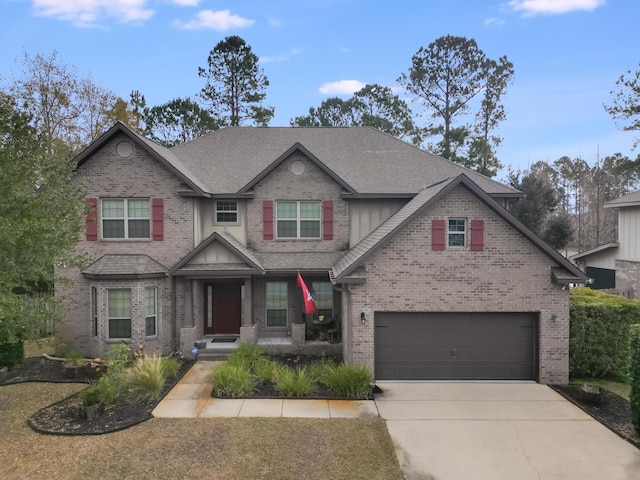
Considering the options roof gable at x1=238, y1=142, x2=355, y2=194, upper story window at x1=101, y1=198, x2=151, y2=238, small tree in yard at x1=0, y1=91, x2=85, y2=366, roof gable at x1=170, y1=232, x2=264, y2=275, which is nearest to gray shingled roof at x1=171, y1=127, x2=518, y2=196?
roof gable at x1=238, y1=142, x2=355, y2=194

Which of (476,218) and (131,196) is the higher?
(131,196)

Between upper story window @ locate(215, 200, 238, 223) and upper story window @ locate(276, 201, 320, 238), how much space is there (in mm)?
1691

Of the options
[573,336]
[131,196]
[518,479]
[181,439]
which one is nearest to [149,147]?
[131,196]

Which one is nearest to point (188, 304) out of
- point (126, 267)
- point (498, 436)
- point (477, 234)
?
point (126, 267)

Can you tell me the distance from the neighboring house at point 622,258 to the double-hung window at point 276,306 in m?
16.8

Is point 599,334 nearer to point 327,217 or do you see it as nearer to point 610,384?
point 610,384

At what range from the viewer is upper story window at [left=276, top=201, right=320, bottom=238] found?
1606cm

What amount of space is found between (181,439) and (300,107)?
1563 inches

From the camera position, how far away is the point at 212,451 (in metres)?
7.81

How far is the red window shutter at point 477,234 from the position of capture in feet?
38.8

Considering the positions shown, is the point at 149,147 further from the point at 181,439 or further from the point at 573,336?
the point at 573,336

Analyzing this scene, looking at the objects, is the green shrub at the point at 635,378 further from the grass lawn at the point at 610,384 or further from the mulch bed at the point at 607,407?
the grass lawn at the point at 610,384

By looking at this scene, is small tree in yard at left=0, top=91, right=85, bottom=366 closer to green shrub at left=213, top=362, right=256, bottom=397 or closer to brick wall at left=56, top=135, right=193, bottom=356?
green shrub at left=213, top=362, right=256, bottom=397

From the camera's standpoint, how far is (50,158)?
9.92m
